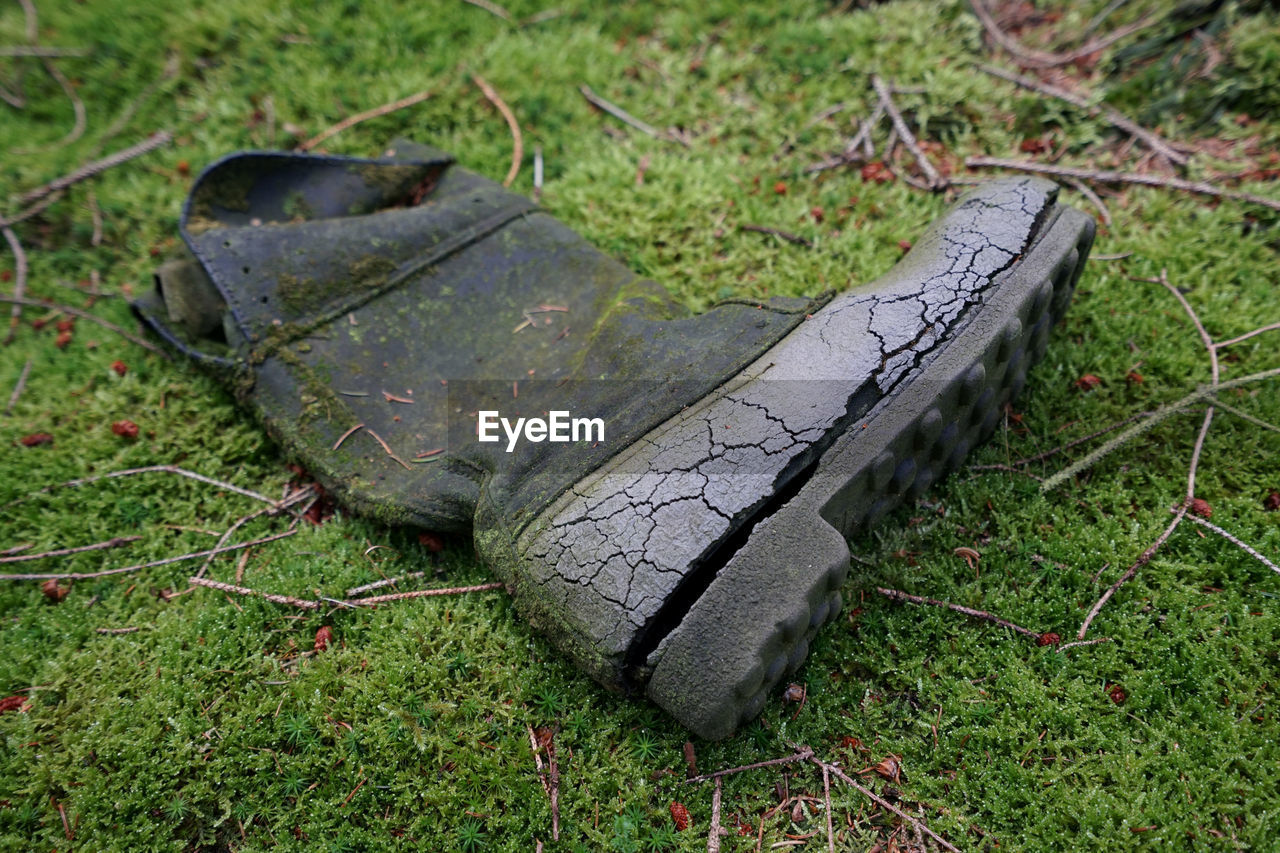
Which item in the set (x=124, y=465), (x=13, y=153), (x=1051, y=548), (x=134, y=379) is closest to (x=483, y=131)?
(x=134, y=379)

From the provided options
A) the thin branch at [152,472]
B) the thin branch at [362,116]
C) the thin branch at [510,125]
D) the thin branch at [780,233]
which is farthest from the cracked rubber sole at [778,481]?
the thin branch at [362,116]

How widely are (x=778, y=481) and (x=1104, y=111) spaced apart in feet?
8.71

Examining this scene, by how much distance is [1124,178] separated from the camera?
122 inches

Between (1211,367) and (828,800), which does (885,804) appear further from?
(1211,367)

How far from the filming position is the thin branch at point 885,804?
1853mm

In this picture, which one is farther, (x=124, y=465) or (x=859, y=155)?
(x=859, y=155)

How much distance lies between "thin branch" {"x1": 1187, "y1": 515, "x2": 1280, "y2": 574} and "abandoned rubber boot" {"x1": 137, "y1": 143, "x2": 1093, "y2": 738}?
643 millimetres

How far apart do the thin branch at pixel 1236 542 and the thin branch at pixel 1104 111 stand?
67.7 inches

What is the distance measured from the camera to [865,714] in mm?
2064

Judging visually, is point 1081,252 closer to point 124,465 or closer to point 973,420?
point 973,420

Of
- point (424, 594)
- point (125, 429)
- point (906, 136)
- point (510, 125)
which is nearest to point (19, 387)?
point (125, 429)

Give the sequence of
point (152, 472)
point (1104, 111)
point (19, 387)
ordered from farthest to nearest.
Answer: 1. point (1104, 111)
2. point (19, 387)
3. point (152, 472)

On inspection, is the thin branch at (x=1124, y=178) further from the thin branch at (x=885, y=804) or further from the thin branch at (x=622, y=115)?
the thin branch at (x=885, y=804)

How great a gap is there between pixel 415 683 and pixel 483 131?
2.72 metres
